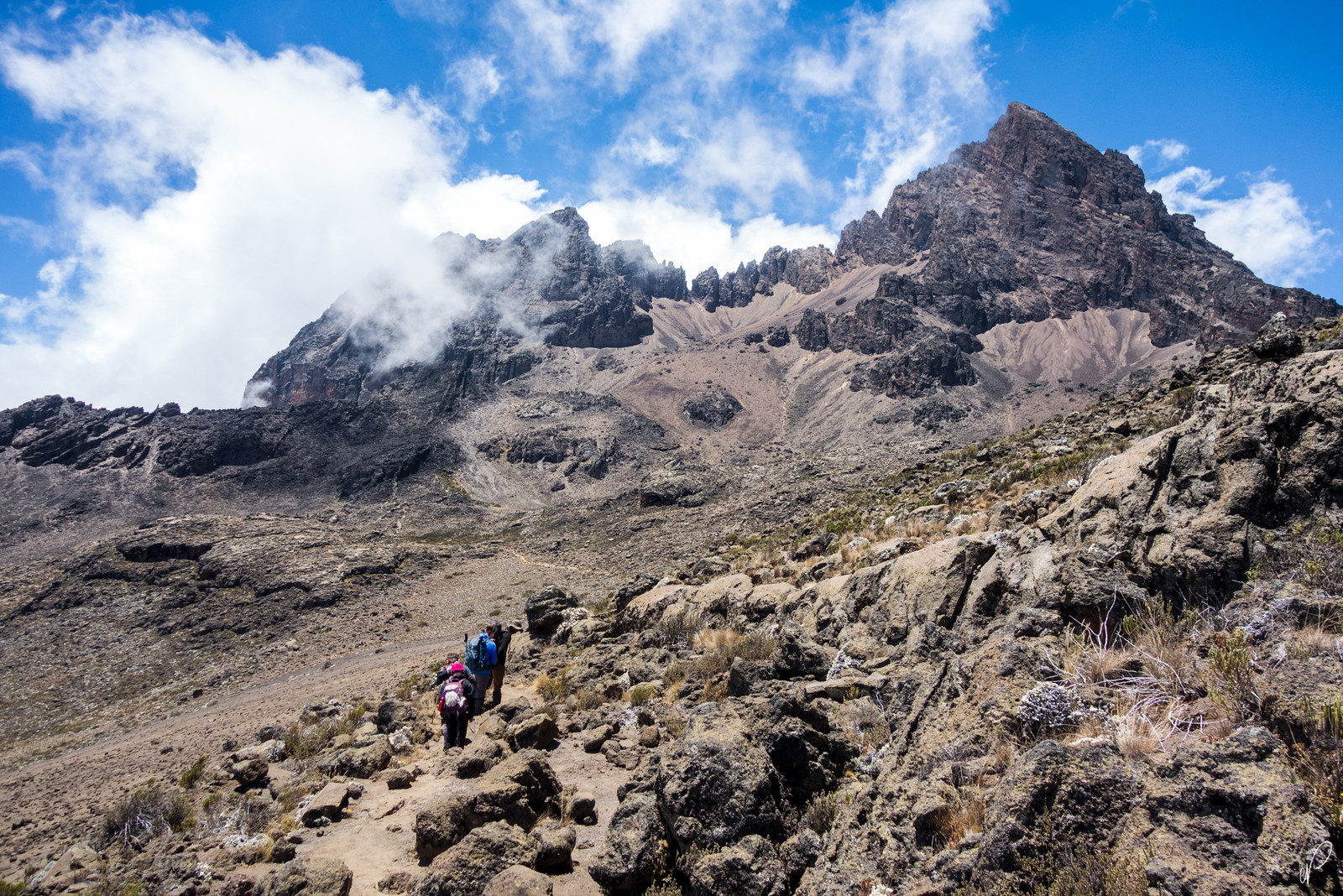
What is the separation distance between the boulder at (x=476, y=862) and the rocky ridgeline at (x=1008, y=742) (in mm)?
18

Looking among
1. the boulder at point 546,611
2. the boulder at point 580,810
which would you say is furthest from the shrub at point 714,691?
the boulder at point 546,611

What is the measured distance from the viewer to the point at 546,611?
17.7m

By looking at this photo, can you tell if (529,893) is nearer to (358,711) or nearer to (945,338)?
(358,711)

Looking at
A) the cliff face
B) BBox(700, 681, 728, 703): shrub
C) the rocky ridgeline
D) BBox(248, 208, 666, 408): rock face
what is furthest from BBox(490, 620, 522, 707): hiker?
the cliff face

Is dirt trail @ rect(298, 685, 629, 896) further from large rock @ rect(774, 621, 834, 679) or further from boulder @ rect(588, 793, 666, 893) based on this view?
large rock @ rect(774, 621, 834, 679)

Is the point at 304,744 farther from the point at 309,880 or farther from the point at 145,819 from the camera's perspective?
the point at 309,880

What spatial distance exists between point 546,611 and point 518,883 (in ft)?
46.0

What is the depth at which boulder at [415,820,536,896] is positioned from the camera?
4152 mm

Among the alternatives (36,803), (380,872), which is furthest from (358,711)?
(380,872)

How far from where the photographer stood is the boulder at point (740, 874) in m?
3.77

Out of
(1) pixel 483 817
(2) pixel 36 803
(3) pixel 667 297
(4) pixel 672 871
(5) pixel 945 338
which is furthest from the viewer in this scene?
(3) pixel 667 297

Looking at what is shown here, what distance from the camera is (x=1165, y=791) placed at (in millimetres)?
2537

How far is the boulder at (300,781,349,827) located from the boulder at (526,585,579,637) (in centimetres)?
1015

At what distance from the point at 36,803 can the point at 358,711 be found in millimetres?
7463
